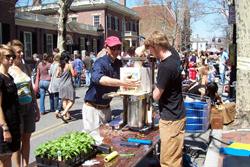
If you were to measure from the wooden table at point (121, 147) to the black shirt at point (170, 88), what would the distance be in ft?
1.29

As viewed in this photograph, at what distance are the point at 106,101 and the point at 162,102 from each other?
3.15 feet

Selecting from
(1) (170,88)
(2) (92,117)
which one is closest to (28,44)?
(2) (92,117)

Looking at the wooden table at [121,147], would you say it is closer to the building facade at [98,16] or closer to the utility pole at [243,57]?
the utility pole at [243,57]

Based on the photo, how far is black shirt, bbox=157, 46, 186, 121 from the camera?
2.64 metres

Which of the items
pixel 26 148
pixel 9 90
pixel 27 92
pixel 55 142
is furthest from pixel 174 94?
pixel 26 148

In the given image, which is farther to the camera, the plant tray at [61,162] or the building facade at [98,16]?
the building facade at [98,16]

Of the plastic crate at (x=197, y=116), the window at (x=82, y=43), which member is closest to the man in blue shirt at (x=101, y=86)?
the plastic crate at (x=197, y=116)

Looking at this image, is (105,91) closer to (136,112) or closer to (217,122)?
(136,112)

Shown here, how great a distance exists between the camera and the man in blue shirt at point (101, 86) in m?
3.12

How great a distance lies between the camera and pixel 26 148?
3.86 meters

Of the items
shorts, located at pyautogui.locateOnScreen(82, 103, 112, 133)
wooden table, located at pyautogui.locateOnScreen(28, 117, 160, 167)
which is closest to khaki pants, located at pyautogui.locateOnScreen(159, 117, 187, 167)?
wooden table, located at pyautogui.locateOnScreen(28, 117, 160, 167)

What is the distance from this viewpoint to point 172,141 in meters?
2.80

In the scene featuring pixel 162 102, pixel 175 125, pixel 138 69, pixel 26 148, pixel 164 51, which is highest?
pixel 164 51

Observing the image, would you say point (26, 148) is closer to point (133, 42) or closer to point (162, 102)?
point (162, 102)
